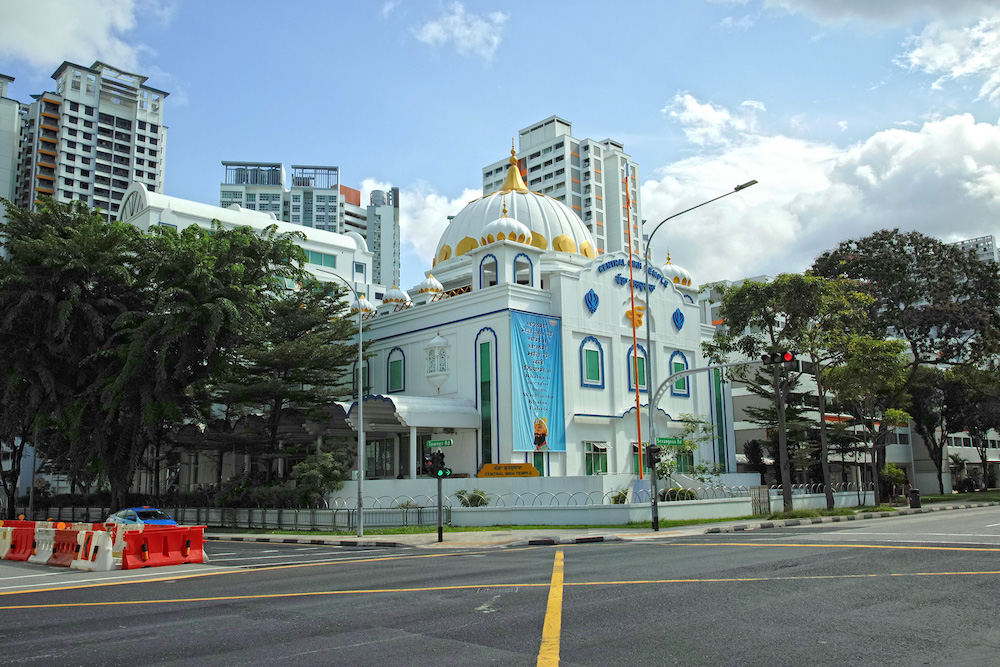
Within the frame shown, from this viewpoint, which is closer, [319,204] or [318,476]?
[318,476]

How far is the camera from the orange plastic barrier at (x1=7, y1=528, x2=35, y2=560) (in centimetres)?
2148

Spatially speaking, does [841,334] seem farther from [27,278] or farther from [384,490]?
[27,278]

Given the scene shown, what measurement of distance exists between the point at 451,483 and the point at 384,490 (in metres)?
3.13

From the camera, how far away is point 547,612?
9922 millimetres

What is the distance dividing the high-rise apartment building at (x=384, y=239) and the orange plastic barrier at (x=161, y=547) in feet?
388

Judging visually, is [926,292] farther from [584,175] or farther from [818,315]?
[584,175]

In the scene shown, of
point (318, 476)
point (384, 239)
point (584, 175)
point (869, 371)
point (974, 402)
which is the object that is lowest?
point (318, 476)

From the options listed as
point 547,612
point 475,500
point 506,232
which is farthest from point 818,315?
point 547,612

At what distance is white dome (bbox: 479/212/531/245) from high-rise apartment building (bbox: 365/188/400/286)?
321 feet

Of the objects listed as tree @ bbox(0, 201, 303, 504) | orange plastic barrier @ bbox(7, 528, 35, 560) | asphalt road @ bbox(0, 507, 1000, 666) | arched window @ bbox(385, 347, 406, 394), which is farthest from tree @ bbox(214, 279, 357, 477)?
asphalt road @ bbox(0, 507, 1000, 666)

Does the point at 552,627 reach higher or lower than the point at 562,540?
higher

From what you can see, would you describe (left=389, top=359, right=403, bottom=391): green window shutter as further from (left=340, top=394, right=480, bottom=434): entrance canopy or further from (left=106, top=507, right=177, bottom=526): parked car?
(left=106, top=507, right=177, bottom=526): parked car

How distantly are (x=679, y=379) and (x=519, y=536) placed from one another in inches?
816

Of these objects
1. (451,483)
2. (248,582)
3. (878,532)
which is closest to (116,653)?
(248,582)
